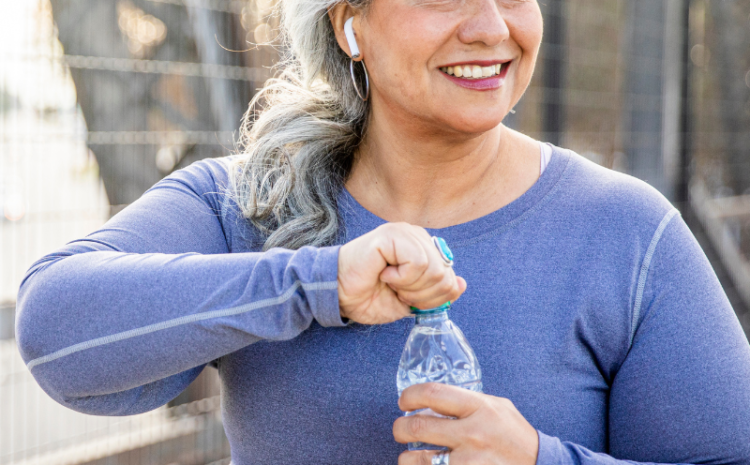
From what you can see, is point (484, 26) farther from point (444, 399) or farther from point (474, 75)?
point (444, 399)

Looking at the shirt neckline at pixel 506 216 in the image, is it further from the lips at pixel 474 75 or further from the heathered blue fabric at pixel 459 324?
the lips at pixel 474 75

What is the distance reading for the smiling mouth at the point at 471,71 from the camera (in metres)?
1.32

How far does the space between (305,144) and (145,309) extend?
Result: 59 cm

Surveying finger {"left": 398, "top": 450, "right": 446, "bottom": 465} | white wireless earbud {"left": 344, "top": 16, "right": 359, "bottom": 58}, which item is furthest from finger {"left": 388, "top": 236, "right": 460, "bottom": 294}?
white wireless earbud {"left": 344, "top": 16, "right": 359, "bottom": 58}

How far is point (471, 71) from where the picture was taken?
1315 millimetres

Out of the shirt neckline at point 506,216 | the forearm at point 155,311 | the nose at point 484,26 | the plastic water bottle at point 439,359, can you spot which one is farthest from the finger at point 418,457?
the nose at point 484,26

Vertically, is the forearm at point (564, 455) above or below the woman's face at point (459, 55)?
below

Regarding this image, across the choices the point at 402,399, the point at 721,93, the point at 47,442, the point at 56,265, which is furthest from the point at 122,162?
Answer: the point at 721,93

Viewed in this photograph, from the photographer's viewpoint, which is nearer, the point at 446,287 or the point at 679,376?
the point at 446,287

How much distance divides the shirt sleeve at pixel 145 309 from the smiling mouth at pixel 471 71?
437 mm

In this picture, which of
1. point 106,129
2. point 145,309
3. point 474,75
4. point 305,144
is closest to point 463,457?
point 145,309

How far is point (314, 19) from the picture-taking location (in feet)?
5.16

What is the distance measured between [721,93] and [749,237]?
1264 millimetres

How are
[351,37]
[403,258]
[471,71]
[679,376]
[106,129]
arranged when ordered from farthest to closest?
[106,129] → [351,37] → [471,71] → [679,376] → [403,258]
